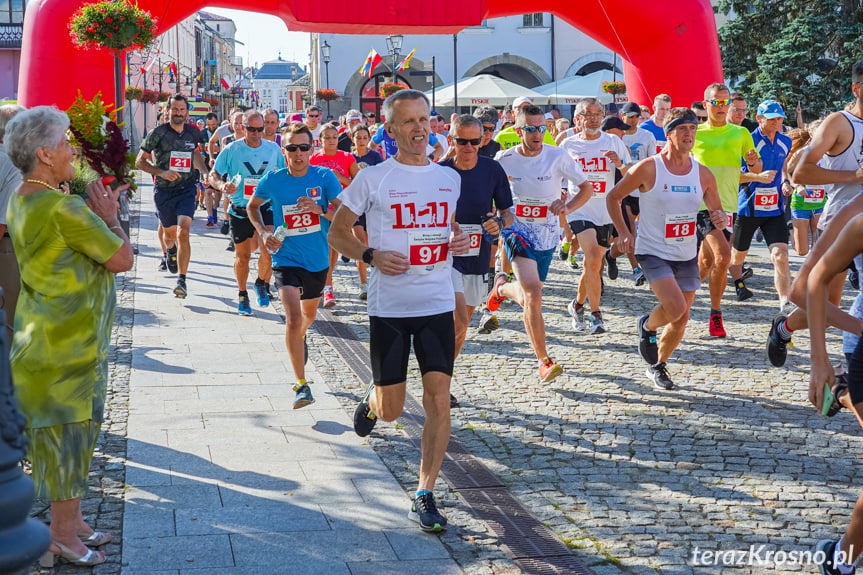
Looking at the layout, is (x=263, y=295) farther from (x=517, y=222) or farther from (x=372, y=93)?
(x=372, y=93)

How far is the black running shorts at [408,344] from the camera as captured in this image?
4602 mm

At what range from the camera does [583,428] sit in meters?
6.05

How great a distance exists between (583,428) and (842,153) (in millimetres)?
2186

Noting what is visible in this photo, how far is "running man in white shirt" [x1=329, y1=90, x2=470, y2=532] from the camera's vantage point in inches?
180

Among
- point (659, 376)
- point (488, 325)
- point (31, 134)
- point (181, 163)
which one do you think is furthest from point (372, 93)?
point (31, 134)

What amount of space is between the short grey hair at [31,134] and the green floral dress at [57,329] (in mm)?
148

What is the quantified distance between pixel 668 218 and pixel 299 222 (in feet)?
8.17

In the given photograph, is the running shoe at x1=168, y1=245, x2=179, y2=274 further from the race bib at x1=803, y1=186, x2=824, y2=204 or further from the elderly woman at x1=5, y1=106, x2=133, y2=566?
the elderly woman at x1=5, y1=106, x2=133, y2=566

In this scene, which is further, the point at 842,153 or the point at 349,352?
the point at 349,352

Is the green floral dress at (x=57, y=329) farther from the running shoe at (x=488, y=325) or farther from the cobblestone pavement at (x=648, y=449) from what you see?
the running shoe at (x=488, y=325)

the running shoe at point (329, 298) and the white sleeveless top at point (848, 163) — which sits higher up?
the white sleeveless top at point (848, 163)

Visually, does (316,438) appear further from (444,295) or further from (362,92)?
(362,92)

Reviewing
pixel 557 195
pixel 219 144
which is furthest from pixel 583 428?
pixel 219 144

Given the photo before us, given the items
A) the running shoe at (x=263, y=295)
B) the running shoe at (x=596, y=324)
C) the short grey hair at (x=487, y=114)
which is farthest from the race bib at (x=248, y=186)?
the running shoe at (x=596, y=324)
